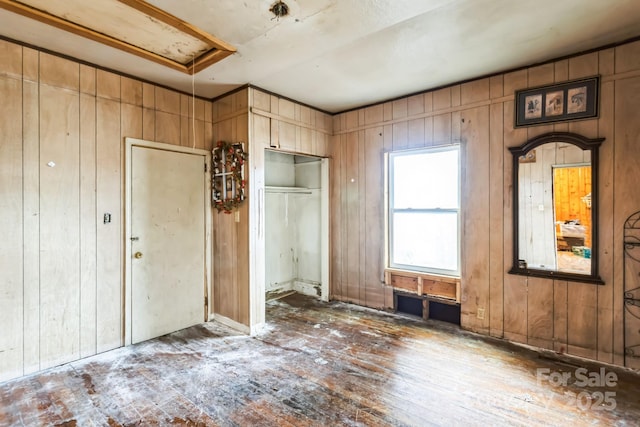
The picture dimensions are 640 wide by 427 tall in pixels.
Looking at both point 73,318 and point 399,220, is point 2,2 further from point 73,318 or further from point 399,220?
point 399,220

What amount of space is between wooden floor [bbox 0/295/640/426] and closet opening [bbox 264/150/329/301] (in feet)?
5.27

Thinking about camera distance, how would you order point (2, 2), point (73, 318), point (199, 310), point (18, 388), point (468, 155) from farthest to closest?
1. point (199, 310)
2. point (468, 155)
3. point (73, 318)
4. point (18, 388)
5. point (2, 2)

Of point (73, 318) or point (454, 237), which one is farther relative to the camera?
point (454, 237)

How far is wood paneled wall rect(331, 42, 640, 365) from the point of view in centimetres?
265

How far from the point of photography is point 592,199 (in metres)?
2.74

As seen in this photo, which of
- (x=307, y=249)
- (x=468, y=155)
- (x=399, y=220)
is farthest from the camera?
(x=307, y=249)

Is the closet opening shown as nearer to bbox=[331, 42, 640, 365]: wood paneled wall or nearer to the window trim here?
bbox=[331, 42, 640, 365]: wood paneled wall

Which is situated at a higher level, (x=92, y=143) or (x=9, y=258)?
(x=92, y=143)

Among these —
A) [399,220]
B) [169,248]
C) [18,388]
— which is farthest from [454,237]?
[18,388]

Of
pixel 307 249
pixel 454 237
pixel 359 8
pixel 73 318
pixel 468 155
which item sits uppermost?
pixel 359 8

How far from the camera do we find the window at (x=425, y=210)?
360 cm

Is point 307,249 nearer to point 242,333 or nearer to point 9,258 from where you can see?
point 242,333

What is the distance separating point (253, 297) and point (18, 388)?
1.93 metres

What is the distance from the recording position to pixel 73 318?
2.79 metres
